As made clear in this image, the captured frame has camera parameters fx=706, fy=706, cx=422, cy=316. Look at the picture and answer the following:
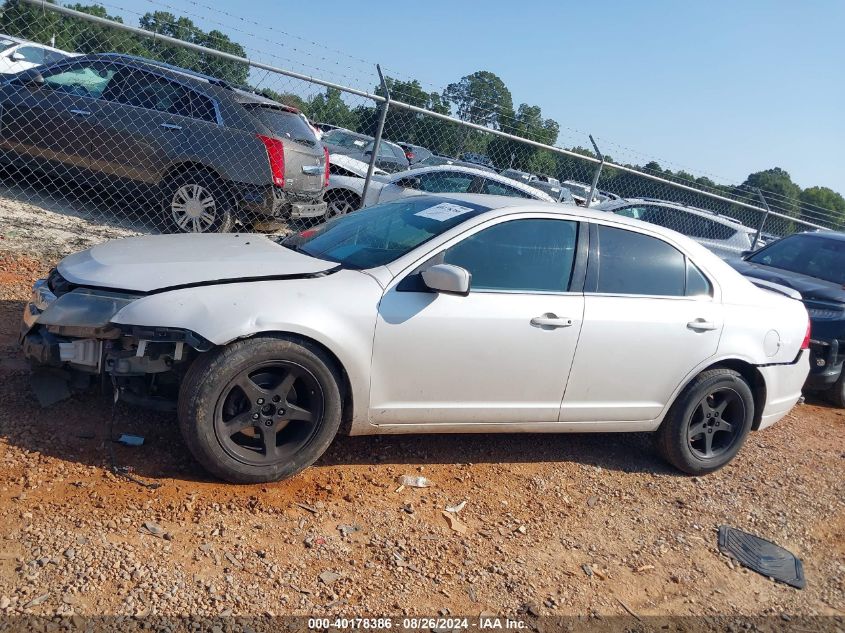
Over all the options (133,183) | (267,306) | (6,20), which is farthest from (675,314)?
(6,20)

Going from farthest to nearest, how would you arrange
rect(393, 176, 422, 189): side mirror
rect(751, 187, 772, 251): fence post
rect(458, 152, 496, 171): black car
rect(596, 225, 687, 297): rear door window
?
rect(751, 187, 772, 251): fence post, rect(458, 152, 496, 171): black car, rect(393, 176, 422, 189): side mirror, rect(596, 225, 687, 297): rear door window

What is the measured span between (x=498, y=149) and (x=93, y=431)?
7.66 metres

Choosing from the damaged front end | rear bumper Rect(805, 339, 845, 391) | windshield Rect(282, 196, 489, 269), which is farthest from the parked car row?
rear bumper Rect(805, 339, 845, 391)

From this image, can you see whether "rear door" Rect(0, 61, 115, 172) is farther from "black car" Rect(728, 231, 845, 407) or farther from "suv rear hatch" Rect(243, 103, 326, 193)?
"black car" Rect(728, 231, 845, 407)

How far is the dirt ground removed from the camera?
287 cm

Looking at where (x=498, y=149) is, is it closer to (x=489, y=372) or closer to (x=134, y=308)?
(x=489, y=372)

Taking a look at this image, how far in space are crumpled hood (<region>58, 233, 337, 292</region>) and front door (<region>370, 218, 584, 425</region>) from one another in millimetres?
606

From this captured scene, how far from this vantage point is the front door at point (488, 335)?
3779 mm

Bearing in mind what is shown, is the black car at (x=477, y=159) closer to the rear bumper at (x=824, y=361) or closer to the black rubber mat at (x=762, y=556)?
the rear bumper at (x=824, y=361)

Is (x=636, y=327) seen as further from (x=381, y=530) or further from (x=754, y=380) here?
(x=381, y=530)

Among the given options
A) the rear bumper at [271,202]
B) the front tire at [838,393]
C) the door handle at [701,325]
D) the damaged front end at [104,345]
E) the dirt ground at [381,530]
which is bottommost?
the dirt ground at [381,530]

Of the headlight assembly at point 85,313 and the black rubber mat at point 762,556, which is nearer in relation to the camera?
the headlight assembly at point 85,313

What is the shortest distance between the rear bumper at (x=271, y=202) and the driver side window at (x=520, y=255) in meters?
4.55

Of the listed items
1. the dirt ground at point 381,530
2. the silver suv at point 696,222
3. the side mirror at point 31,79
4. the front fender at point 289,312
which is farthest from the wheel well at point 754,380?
the silver suv at point 696,222
